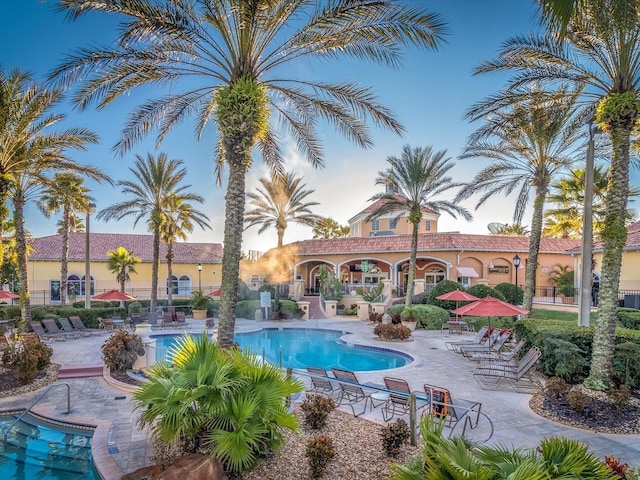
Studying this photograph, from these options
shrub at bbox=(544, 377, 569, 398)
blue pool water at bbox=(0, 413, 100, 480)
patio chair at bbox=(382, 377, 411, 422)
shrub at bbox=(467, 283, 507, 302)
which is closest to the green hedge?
shrub at bbox=(544, 377, 569, 398)

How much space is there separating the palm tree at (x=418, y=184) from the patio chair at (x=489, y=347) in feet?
28.3

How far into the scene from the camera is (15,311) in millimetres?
22438

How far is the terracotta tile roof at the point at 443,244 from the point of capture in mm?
33500

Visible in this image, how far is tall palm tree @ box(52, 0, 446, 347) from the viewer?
361 inches

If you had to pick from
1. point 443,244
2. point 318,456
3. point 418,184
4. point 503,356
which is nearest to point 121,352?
point 318,456

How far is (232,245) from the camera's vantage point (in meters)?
9.65

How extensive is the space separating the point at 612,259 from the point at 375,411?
6364 millimetres

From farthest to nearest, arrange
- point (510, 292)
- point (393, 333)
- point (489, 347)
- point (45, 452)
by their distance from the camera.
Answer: point (510, 292)
point (393, 333)
point (489, 347)
point (45, 452)

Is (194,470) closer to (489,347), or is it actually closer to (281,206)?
(489,347)

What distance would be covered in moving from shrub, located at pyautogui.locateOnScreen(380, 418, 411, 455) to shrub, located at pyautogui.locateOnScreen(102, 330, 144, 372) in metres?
8.88

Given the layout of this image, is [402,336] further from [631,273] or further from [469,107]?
[631,273]

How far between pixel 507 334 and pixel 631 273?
42.1 ft

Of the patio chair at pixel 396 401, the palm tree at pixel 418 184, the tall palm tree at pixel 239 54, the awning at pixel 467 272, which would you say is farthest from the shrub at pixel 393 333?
the awning at pixel 467 272

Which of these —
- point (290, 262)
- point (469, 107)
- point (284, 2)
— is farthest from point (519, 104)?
point (290, 262)
